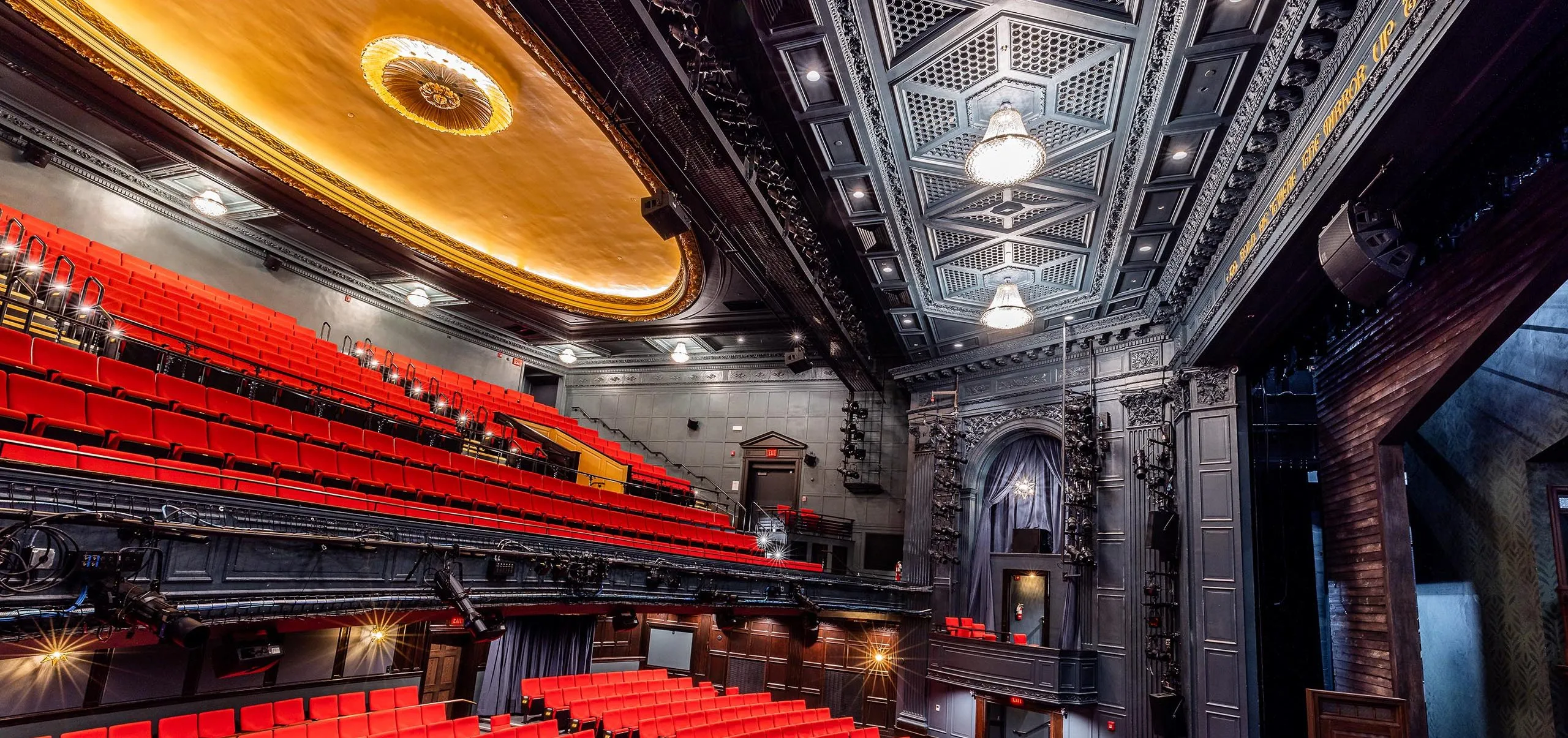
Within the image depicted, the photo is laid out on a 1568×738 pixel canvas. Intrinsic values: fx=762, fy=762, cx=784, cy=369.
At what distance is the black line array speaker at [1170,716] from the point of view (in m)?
7.00

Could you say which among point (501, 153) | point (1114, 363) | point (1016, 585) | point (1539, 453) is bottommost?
point (1016, 585)

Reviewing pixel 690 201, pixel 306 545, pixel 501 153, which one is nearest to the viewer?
pixel 306 545

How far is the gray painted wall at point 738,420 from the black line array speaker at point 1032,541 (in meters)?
2.13

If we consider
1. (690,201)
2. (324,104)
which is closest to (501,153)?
(324,104)

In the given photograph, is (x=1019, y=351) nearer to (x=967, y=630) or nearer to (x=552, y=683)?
(x=967, y=630)

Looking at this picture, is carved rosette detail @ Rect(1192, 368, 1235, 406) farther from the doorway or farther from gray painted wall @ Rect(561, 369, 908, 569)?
the doorway

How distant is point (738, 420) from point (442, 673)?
610cm

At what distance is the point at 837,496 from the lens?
1176 cm

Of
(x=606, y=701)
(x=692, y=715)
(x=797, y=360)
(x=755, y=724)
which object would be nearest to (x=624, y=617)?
(x=606, y=701)

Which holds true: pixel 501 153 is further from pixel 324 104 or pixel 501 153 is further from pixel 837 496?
pixel 837 496

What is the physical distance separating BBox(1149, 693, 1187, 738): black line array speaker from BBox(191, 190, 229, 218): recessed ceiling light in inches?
443

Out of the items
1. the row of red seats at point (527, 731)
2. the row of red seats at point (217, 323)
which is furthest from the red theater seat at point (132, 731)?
the row of red seats at point (217, 323)

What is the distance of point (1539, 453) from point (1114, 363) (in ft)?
12.3

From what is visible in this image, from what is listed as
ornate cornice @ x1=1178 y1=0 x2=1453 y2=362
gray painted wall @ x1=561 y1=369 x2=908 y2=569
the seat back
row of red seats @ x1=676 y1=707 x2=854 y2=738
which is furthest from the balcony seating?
ornate cornice @ x1=1178 y1=0 x2=1453 y2=362
